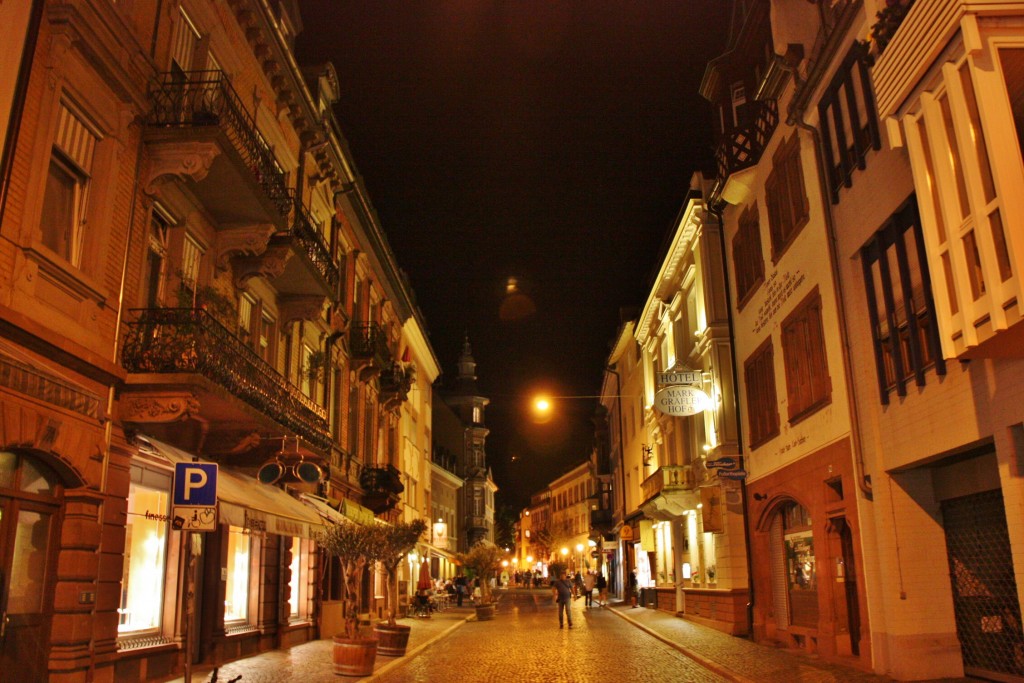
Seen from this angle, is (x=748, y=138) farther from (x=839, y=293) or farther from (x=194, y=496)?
(x=194, y=496)

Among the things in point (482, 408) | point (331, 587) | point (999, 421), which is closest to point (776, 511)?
point (999, 421)

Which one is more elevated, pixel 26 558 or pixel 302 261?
pixel 302 261

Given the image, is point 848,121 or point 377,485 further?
point 377,485

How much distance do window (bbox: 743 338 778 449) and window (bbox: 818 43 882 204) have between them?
562cm

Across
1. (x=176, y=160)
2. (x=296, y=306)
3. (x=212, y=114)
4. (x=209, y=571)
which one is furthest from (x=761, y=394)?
(x=176, y=160)

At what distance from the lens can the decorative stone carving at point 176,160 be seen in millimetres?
12867

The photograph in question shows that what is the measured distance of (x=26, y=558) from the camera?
1018 centimetres

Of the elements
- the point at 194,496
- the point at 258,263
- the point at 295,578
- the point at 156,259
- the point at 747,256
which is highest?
the point at 747,256

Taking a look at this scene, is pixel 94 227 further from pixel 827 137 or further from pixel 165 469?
pixel 827 137

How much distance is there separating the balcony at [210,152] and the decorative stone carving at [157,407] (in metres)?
3.24

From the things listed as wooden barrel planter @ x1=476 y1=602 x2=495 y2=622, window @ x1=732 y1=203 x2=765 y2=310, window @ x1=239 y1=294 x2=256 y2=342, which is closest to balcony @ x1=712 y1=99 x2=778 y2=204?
window @ x1=732 y1=203 x2=765 y2=310

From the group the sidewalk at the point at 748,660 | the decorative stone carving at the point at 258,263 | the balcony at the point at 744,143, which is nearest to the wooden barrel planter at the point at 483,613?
the sidewalk at the point at 748,660

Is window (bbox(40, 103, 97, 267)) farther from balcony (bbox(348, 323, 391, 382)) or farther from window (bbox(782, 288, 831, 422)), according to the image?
balcony (bbox(348, 323, 391, 382))

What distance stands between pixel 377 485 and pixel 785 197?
54.4 ft
